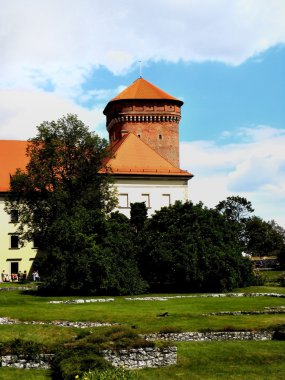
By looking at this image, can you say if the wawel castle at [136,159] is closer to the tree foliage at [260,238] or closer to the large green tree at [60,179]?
the large green tree at [60,179]

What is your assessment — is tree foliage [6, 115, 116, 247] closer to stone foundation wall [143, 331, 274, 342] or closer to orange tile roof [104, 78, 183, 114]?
orange tile roof [104, 78, 183, 114]

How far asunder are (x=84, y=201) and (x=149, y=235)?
251 inches

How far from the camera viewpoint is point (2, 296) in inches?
1308

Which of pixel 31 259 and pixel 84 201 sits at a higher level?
pixel 84 201

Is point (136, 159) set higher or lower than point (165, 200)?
higher

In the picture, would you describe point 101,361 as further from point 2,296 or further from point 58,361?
point 2,296

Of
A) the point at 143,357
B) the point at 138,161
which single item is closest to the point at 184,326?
the point at 143,357

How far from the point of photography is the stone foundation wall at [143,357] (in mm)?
15359

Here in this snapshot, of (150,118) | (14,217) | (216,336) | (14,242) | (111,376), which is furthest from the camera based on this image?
(150,118)

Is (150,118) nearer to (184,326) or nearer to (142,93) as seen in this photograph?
(142,93)

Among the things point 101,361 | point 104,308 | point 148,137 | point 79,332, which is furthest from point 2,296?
point 148,137

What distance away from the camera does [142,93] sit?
63.3m

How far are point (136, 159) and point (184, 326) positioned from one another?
3549cm

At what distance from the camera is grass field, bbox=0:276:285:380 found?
15.3 m
